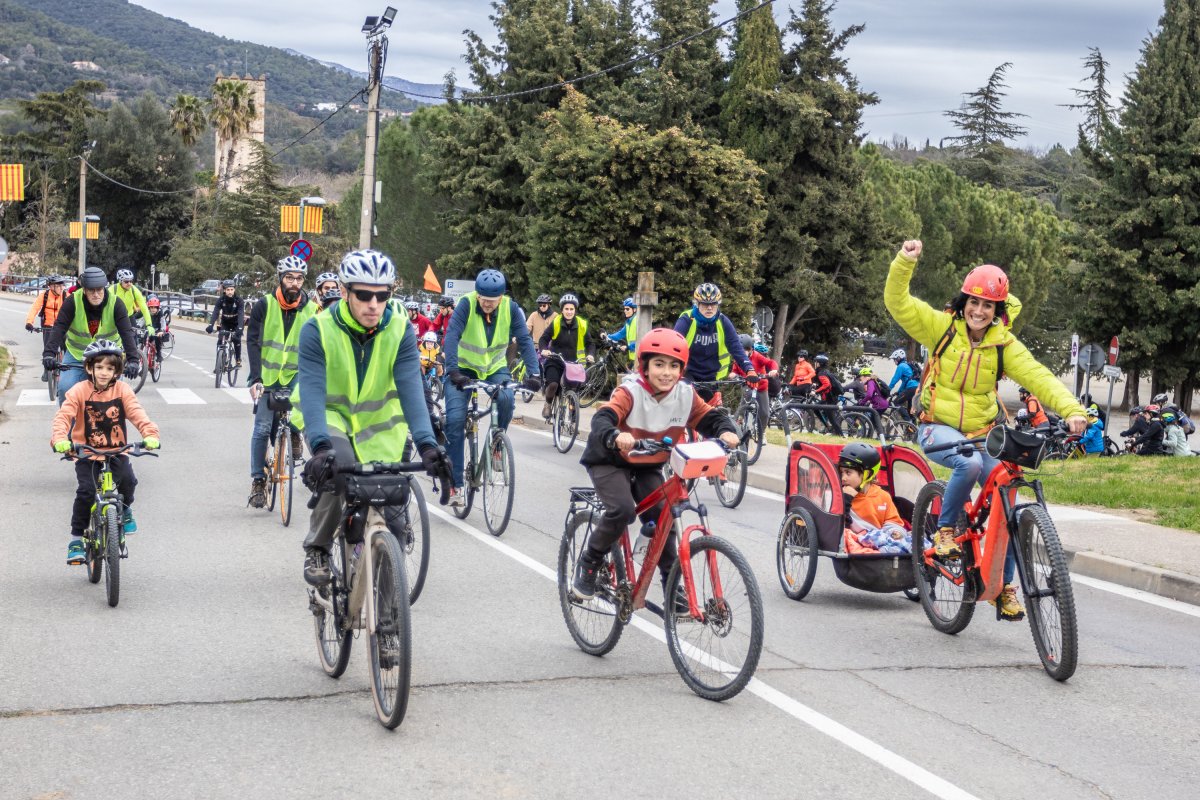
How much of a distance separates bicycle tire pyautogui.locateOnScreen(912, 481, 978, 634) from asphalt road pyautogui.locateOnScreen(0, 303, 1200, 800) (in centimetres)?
14

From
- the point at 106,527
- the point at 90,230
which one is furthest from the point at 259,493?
the point at 90,230

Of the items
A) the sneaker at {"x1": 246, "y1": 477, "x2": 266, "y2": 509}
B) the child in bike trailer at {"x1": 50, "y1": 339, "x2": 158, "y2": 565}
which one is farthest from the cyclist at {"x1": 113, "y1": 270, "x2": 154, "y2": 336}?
the child in bike trailer at {"x1": 50, "y1": 339, "x2": 158, "y2": 565}

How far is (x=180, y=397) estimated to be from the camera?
22.7 m

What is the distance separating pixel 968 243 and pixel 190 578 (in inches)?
2018

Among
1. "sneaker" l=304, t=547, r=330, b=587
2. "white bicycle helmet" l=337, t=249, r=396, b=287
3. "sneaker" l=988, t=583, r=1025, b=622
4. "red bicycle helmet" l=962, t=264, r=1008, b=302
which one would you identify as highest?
"red bicycle helmet" l=962, t=264, r=1008, b=302

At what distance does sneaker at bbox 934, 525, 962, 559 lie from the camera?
7.11 m

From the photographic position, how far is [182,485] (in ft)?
41.7

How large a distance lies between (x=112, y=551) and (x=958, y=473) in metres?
4.62

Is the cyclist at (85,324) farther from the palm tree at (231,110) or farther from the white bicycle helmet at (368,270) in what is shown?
the palm tree at (231,110)

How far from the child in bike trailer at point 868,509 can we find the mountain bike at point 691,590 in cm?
207

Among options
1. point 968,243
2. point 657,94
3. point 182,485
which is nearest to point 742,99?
point 657,94

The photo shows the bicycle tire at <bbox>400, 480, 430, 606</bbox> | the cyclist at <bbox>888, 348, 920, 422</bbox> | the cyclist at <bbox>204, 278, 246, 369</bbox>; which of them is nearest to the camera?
the bicycle tire at <bbox>400, 480, 430, 606</bbox>

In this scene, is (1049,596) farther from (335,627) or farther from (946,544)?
(335,627)

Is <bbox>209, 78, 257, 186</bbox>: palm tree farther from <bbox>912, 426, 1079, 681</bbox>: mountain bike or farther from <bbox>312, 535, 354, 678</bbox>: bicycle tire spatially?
<bbox>312, 535, 354, 678</bbox>: bicycle tire
